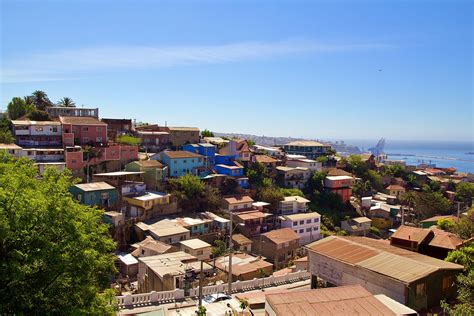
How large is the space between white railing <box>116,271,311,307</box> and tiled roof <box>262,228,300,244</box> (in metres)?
11.0

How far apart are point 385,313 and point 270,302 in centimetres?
374

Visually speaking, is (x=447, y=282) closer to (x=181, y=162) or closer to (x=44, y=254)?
(x=44, y=254)

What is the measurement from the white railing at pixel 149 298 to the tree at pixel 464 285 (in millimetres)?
11546

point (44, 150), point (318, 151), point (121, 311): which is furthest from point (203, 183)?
point (318, 151)

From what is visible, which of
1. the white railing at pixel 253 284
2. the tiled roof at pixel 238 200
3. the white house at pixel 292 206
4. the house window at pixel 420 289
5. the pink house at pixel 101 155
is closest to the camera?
the house window at pixel 420 289

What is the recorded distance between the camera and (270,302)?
1259 centimetres

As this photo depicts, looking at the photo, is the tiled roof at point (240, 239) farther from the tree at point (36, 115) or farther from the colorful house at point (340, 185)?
the tree at point (36, 115)

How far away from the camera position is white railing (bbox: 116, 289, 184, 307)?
671 inches

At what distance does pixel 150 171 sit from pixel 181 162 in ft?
16.2

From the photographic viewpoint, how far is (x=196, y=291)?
1883 centimetres

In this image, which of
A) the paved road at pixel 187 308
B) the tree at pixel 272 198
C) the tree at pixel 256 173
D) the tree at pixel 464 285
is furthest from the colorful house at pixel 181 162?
the tree at pixel 464 285

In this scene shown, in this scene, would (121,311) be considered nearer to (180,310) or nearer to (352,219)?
(180,310)

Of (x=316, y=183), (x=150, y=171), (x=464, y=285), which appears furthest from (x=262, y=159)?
(x=464, y=285)

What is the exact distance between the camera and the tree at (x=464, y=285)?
35.4 feet
